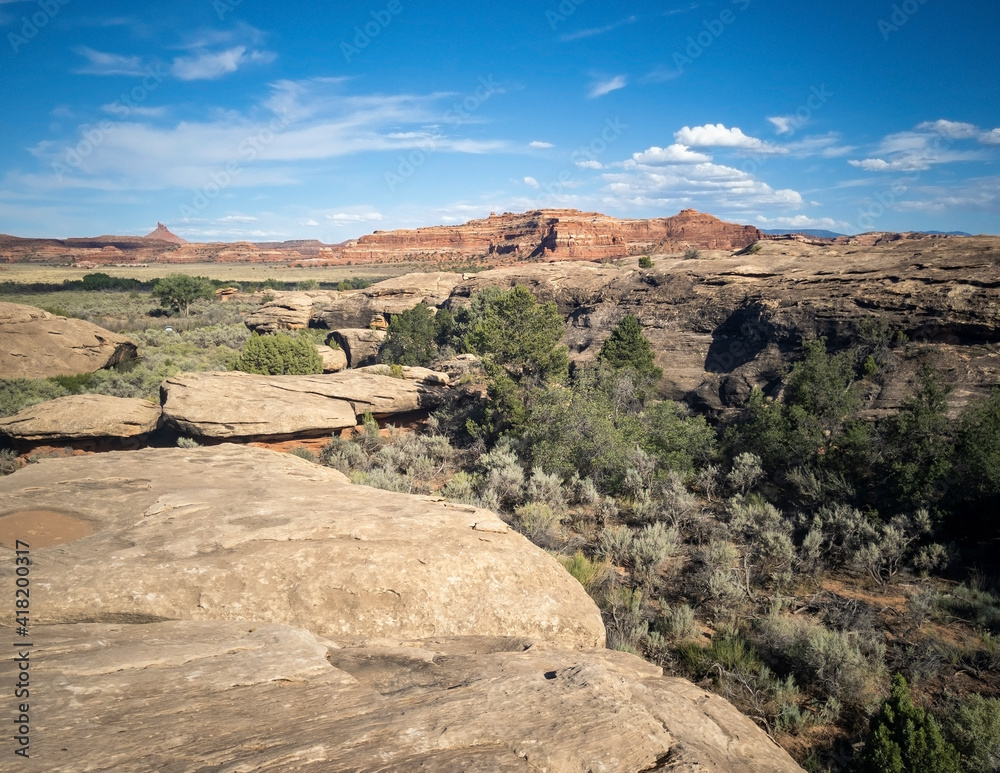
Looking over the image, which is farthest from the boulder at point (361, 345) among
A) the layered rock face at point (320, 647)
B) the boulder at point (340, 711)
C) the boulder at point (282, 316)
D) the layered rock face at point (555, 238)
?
the layered rock face at point (555, 238)

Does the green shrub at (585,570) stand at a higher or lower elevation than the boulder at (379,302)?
lower

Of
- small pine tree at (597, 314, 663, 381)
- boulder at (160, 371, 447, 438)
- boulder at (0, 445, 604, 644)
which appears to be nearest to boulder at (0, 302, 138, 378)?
boulder at (160, 371, 447, 438)

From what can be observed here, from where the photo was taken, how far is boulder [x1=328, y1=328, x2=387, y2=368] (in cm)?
3011

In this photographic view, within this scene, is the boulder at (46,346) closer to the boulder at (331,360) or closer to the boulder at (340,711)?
the boulder at (331,360)

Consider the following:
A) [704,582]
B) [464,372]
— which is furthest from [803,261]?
[704,582]

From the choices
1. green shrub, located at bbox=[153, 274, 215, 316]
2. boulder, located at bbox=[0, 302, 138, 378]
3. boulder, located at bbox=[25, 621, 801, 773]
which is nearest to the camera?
boulder, located at bbox=[25, 621, 801, 773]

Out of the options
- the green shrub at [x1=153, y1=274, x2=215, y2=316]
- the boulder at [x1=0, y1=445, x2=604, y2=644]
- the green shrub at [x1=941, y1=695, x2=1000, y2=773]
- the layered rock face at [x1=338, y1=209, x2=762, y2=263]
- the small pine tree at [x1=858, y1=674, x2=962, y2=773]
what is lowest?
the green shrub at [x1=941, y1=695, x2=1000, y2=773]

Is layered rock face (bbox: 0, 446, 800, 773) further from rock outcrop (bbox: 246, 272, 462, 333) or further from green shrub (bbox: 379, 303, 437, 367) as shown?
rock outcrop (bbox: 246, 272, 462, 333)

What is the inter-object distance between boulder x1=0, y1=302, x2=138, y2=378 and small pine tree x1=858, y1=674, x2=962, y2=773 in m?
27.1

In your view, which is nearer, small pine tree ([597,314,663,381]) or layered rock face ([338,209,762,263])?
small pine tree ([597,314,663,381])

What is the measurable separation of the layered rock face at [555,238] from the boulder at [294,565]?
4240 inches

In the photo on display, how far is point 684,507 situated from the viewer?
10.8m

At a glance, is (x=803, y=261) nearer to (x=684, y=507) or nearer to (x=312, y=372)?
(x=684, y=507)

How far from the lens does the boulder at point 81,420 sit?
14109mm
